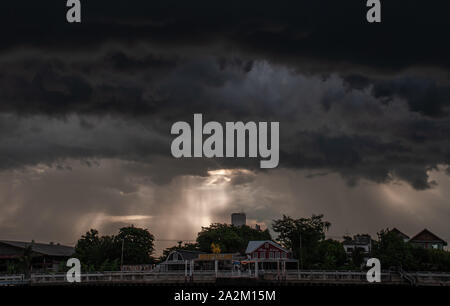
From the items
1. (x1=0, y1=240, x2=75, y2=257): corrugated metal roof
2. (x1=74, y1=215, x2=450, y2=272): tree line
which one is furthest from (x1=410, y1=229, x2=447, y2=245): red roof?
(x1=0, y1=240, x2=75, y2=257): corrugated metal roof

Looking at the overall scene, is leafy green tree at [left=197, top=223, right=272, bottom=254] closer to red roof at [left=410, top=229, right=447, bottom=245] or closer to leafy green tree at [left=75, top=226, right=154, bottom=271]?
leafy green tree at [left=75, top=226, right=154, bottom=271]

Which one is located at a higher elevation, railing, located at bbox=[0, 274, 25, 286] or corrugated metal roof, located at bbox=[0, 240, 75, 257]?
corrugated metal roof, located at bbox=[0, 240, 75, 257]

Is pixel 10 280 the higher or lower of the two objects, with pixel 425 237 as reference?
lower

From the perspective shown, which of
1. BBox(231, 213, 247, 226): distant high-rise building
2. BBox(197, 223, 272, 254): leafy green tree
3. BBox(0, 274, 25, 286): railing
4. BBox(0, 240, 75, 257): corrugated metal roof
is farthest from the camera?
BBox(231, 213, 247, 226): distant high-rise building

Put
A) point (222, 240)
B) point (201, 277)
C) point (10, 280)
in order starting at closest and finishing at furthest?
point (10, 280), point (201, 277), point (222, 240)

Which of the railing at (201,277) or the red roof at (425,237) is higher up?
the red roof at (425,237)

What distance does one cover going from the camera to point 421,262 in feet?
276

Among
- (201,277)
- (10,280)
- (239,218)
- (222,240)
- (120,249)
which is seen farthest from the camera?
(239,218)

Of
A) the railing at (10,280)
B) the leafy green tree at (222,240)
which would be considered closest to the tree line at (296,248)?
the leafy green tree at (222,240)

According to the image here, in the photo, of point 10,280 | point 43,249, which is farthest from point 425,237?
point 10,280

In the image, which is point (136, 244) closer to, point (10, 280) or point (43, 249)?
point (43, 249)

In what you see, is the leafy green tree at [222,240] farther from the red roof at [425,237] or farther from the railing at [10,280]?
the railing at [10,280]

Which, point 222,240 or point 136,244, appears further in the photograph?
point 222,240

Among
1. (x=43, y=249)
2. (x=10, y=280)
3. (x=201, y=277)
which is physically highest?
(x=43, y=249)
